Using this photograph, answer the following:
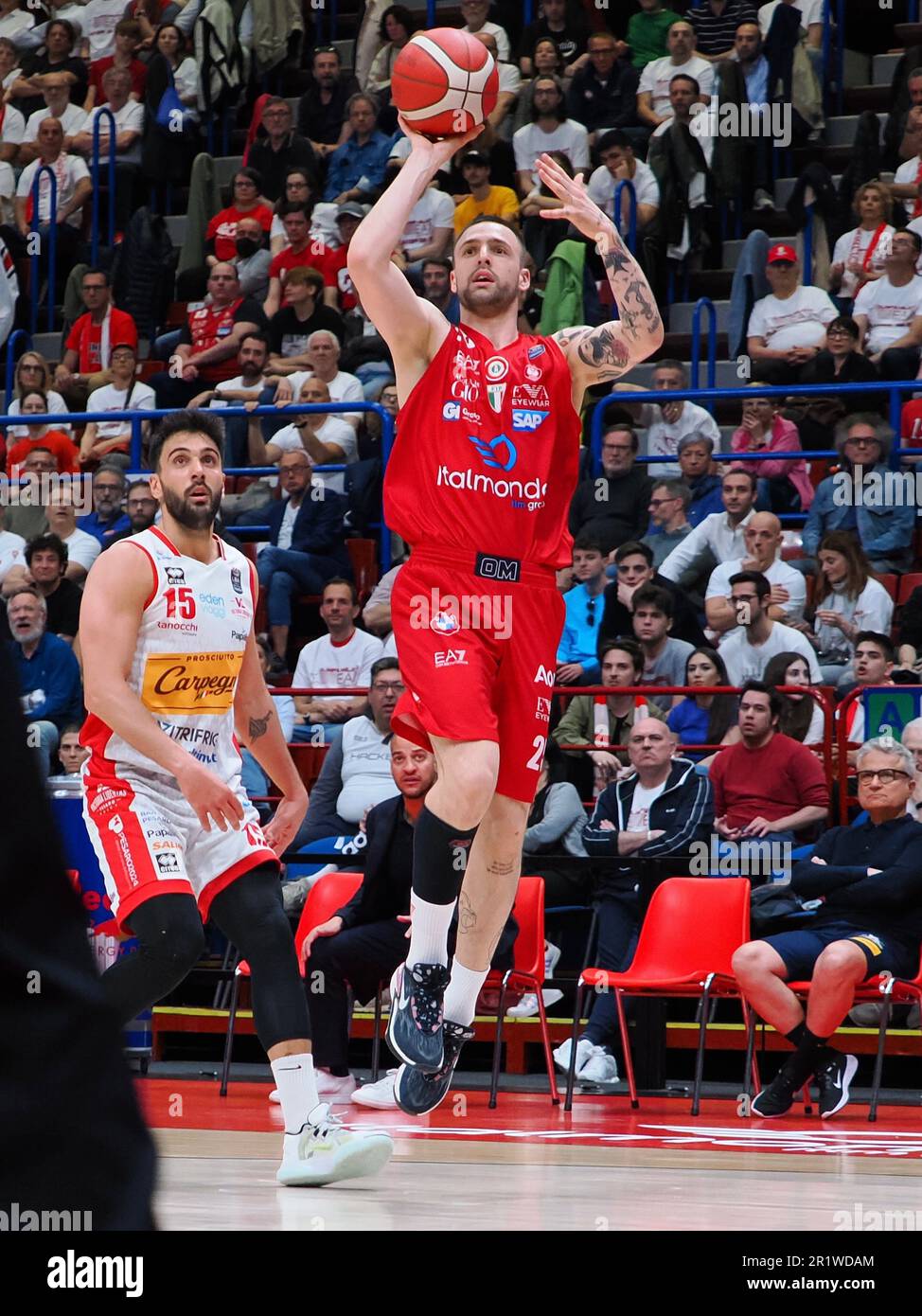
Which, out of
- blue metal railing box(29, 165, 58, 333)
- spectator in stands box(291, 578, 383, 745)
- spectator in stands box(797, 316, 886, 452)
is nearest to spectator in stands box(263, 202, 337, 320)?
blue metal railing box(29, 165, 58, 333)

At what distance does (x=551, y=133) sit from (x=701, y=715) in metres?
5.89

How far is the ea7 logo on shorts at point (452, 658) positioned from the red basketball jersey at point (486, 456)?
1.05 ft

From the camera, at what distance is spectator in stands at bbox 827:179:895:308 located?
43.0ft

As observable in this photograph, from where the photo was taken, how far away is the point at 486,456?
5.86 metres

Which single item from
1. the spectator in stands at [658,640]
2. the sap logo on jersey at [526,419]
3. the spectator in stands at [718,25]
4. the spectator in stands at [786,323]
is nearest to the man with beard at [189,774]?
the sap logo on jersey at [526,419]

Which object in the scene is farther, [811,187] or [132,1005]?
[811,187]

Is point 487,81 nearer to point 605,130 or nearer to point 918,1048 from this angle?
point 918,1048

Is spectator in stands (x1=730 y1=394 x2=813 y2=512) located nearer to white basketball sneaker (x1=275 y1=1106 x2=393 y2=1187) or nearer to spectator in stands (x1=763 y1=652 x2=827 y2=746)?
spectator in stands (x1=763 y1=652 x2=827 y2=746)

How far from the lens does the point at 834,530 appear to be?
37.0 feet

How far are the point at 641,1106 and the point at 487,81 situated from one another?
482 centimetres

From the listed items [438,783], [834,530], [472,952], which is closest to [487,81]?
[438,783]

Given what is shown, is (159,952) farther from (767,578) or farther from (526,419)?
(767,578)

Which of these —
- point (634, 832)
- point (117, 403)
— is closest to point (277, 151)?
point (117, 403)

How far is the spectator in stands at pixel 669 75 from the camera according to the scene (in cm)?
1481
